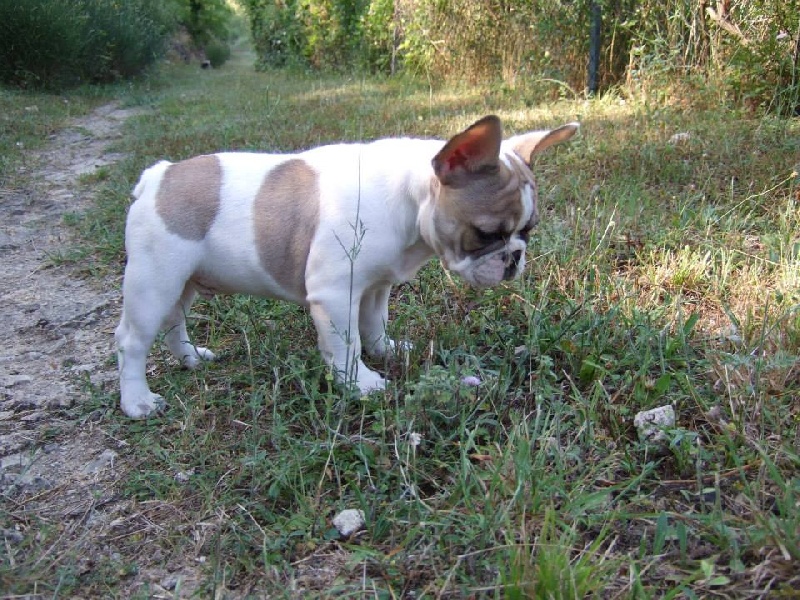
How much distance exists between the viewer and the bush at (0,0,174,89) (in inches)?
456

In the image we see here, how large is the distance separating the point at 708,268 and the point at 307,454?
7.44 ft

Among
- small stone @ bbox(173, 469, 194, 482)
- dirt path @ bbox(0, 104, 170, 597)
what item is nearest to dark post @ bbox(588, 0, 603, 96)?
dirt path @ bbox(0, 104, 170, 597)

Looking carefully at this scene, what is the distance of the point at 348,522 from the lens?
205 centimetres

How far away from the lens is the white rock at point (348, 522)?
79.9 inches

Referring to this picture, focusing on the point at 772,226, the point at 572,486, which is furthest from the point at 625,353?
the point at 772,226

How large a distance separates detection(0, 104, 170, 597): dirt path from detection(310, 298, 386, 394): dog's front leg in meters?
0.85

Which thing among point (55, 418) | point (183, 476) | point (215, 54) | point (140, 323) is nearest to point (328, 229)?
point (140, 323)

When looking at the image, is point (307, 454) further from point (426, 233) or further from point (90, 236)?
point (90, 236)

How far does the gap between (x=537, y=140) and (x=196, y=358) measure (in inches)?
69.5

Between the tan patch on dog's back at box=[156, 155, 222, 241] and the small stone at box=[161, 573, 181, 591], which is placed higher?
the tan patch on dog's back at box=[156, 155, 222, 241]

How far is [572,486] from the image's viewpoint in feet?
6.86

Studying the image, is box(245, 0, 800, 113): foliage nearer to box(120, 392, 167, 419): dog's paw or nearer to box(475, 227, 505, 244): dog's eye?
box(475, 227, 505, 244): dog's eye

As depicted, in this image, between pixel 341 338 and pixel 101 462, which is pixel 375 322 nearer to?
pixel 341 338

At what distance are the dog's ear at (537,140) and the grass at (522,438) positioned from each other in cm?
66
